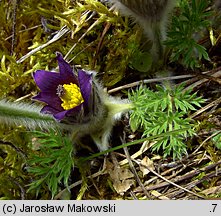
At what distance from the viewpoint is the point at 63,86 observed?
1.40 meters

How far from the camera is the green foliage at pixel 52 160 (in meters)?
1.38

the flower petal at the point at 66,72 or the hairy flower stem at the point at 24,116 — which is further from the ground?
the flower petal at the point at 66,72

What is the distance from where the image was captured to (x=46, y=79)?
1.41 metres

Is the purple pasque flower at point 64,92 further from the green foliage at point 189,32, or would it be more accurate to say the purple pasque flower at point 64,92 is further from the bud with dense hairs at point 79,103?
the green foliage at point 189,32

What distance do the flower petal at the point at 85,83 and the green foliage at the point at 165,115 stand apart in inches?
6.3

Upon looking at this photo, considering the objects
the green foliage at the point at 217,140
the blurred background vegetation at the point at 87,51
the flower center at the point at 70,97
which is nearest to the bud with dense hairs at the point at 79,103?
the flower center at the point at 70,97

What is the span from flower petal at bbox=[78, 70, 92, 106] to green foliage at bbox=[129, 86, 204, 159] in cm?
16

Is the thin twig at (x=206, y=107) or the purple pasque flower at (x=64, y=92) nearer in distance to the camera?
the purple pasque flower at (x=64, y=92)

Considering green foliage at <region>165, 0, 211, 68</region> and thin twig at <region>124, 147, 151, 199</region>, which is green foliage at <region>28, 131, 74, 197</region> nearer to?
thin twig at <region>124, 147, 151, 199</region>

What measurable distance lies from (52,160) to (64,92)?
20 centimetres

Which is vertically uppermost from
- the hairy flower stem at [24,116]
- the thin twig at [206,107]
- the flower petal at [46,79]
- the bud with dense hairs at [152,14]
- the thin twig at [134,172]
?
the bud with dense hairs at [152,14]

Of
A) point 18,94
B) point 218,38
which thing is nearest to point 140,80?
point 218,38

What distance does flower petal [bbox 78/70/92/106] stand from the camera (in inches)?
52.5

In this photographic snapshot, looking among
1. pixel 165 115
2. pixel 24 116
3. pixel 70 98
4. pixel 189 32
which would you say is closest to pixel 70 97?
pixel 70 98
